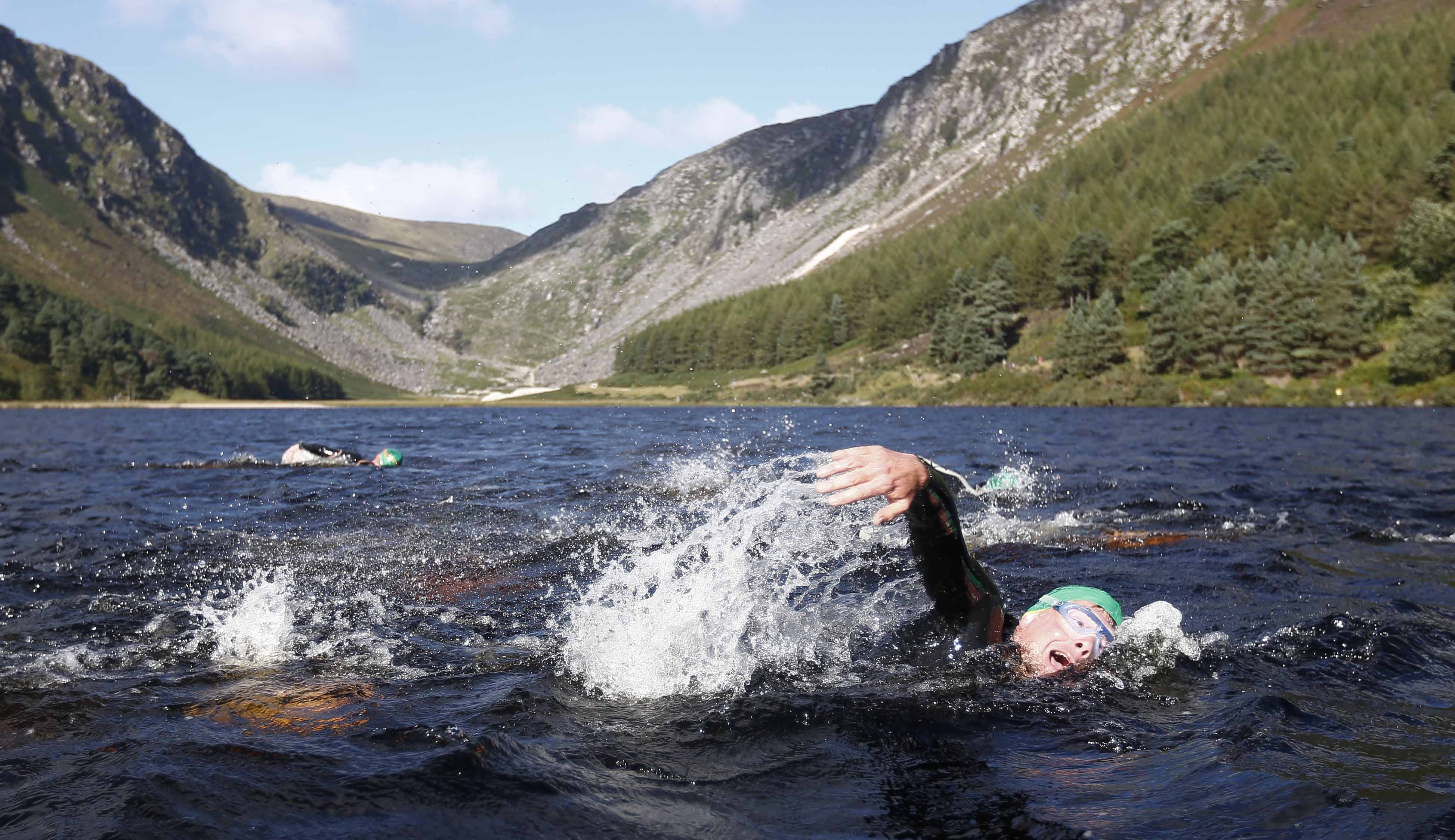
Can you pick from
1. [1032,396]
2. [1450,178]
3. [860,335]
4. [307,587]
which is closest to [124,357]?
[860,335]

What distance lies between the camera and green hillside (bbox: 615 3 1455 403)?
7775 centimetres

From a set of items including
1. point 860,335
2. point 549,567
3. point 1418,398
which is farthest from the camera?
point 860,335

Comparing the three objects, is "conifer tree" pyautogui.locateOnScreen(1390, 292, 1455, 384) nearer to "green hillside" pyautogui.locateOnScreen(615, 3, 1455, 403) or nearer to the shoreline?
"green hillside" pyautogui.locateOnScreen(615, 3, 1455, 403)

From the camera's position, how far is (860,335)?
516 feet

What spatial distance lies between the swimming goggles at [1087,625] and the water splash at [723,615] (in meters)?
2.03

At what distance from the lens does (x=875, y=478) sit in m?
6.38

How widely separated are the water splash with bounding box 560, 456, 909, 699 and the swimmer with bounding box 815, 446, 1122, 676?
465 millimetres

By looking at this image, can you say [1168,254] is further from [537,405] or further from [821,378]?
[537,405]

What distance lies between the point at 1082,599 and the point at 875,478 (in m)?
3.70

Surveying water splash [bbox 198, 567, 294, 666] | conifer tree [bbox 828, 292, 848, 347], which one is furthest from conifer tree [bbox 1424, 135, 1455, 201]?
water splash [bbox 198, 567, 294, 666]

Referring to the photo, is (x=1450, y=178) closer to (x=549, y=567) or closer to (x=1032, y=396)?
(x=1032, y=396)

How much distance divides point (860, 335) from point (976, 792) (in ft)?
506

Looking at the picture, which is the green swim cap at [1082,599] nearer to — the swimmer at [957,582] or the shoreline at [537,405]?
the swimmer at [957,582]

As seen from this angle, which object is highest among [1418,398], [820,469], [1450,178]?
[1450,178]
